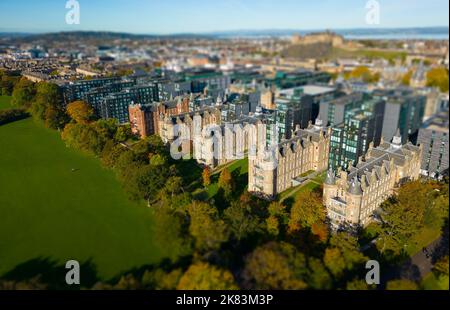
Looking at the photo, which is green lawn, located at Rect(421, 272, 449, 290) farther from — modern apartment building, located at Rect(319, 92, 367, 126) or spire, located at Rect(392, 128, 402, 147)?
modern apartment building, located at Rect(319, 92, 367, 126)

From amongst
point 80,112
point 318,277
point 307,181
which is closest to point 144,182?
point 318,277

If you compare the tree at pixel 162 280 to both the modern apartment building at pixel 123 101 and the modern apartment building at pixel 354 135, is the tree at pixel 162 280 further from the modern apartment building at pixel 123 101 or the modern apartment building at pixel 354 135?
the modern apartment building at pixel 123 101

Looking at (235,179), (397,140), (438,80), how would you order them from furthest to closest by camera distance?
1. (235,179)
2. (397,140)
3. (438,80)

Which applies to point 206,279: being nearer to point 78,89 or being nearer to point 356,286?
point 356,286

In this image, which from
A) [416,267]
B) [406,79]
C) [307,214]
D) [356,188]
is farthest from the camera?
[307,214]

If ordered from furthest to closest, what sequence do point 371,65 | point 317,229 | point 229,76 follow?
point 229,76 → point 371,65 → point 317,229
